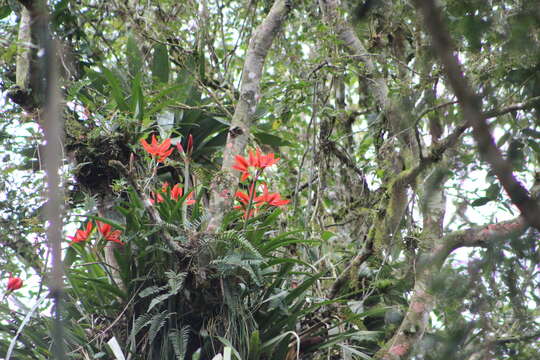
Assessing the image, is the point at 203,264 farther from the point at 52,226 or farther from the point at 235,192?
the point at 52,226

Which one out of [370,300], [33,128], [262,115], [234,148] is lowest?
[370,300]

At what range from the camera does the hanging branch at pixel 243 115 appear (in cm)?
225

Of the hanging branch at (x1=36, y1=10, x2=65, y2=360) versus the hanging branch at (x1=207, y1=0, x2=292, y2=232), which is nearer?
the hanging branch at (x1=36, y1=10, x2=65, y2=360)

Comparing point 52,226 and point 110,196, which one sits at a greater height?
point 110,196

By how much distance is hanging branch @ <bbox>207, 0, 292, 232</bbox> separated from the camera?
2246 mm

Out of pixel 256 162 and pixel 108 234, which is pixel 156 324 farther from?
→ pixel 256 162

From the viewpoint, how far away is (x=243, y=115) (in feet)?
8.08

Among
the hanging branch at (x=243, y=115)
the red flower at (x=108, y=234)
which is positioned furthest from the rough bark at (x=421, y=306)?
the red flower at (x=108, y=234)

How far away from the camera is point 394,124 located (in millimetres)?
2404

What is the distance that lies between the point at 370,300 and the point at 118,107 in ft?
4.72

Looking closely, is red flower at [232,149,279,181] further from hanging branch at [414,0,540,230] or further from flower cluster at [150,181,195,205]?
hanging branch at [414,0,540,230]

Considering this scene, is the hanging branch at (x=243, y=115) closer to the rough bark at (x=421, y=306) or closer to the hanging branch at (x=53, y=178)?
the rough bark at (x=421, y=306)

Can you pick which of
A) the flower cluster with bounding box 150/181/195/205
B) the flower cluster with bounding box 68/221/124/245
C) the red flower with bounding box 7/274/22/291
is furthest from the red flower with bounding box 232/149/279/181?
the red flower with bounding box 7/274/22/291

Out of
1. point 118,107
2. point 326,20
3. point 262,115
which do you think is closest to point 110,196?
point 118,107
